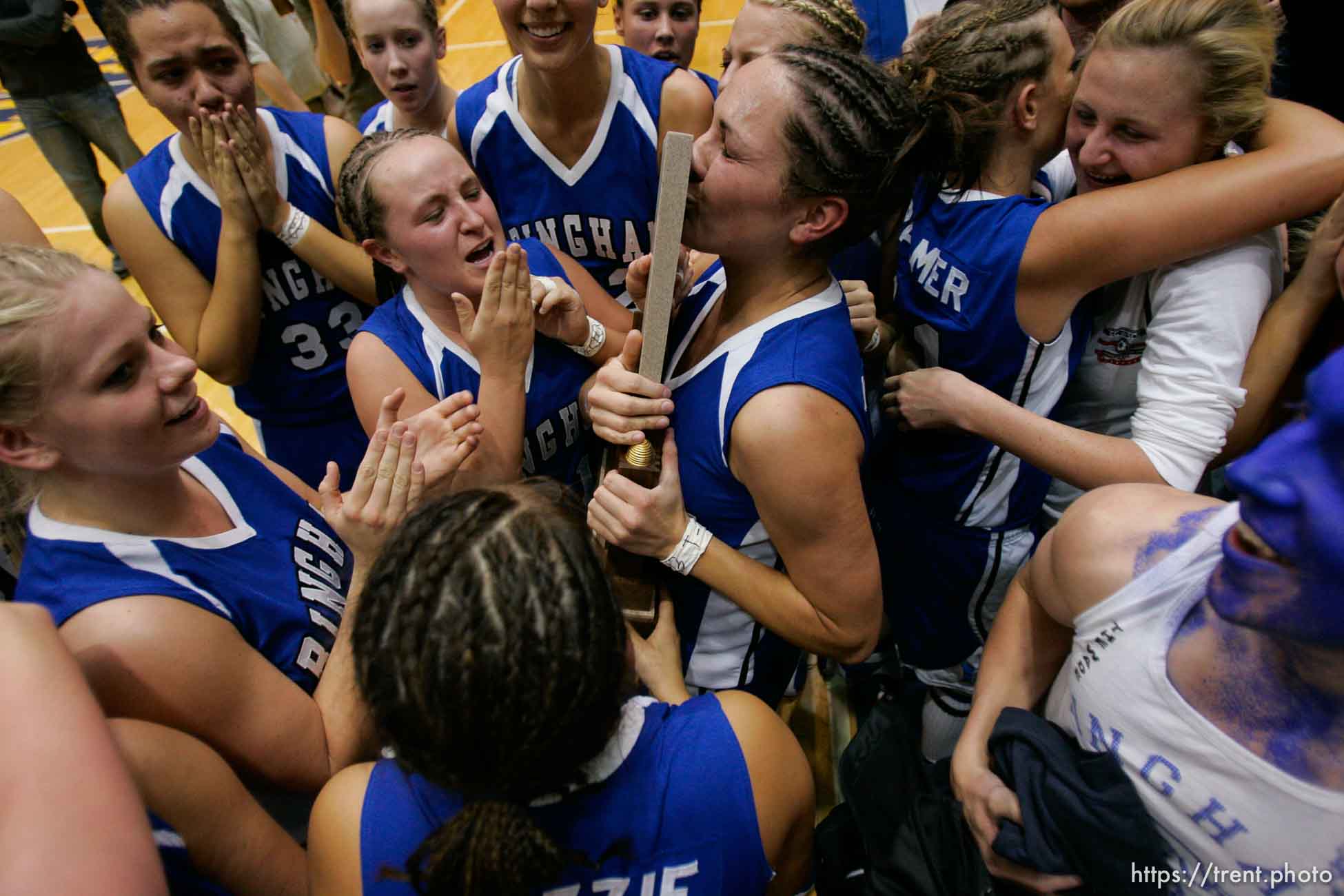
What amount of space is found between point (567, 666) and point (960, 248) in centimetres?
128

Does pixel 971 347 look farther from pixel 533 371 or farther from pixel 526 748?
pixel 526 748

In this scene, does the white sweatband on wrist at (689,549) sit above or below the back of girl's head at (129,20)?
below

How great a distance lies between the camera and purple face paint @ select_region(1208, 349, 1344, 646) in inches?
28.4

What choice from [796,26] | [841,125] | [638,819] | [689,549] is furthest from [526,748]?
[796,26]

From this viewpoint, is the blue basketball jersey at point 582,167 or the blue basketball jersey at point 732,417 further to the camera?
the blue basketball jersey at point 582,167

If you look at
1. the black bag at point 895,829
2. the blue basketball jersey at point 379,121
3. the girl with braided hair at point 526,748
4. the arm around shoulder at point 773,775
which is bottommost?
the black bag at point 895,829

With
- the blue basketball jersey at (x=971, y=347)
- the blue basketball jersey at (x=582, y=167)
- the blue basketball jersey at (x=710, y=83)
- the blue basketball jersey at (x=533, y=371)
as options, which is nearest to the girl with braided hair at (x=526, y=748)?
the blue basketball jersey at (x=533, y=371)

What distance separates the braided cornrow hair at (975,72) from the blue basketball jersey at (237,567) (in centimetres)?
149

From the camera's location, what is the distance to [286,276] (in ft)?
7.24

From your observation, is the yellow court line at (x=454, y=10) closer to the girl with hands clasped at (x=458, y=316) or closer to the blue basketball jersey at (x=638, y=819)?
the girl with hands clasped at (x=458, y=316)

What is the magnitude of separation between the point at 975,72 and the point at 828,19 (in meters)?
0.67

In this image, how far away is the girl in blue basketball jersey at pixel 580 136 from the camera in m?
2.29

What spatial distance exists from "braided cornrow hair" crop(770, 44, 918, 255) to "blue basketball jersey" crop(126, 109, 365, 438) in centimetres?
152

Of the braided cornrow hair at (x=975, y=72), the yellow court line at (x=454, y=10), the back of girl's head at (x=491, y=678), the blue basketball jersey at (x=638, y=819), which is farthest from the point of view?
the yellow court line at (x=454, y=10)
